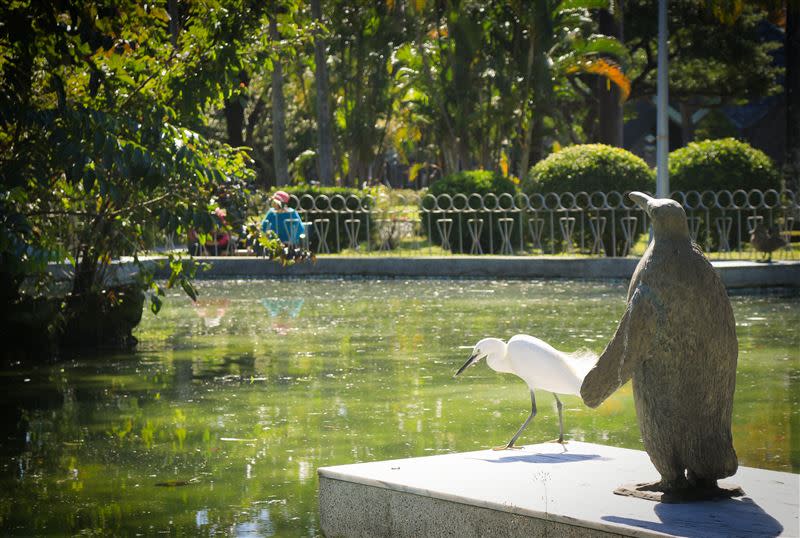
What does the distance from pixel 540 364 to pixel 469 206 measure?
19.3m

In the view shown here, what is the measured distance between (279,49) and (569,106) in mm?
31136

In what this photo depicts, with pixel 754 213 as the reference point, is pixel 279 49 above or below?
above

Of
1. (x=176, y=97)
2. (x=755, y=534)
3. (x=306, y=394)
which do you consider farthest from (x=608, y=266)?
(x=755, y=534)

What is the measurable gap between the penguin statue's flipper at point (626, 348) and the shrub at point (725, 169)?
19.5 m

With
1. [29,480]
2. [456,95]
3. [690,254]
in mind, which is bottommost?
[29,480]

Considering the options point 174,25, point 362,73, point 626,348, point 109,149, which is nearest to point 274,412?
point 109,149

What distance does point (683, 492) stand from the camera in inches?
194

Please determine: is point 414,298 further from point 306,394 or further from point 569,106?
point 569,106

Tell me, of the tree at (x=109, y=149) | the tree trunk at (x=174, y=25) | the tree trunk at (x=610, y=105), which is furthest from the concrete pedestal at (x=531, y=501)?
the tree trunk at (x=610, y=105)

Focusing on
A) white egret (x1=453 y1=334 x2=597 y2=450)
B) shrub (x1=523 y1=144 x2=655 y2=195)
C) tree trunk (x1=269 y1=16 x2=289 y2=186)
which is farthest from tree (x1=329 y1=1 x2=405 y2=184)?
white egret (x1=453 y1=334 x2=597 y2=450)

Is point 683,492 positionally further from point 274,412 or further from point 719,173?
point 719,173

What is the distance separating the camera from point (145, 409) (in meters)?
9.52

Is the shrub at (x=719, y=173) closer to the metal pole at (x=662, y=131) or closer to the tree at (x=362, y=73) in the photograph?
the metal pole at (x=662, y=131)

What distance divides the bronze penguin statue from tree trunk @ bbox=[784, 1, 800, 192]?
77.6 feet
